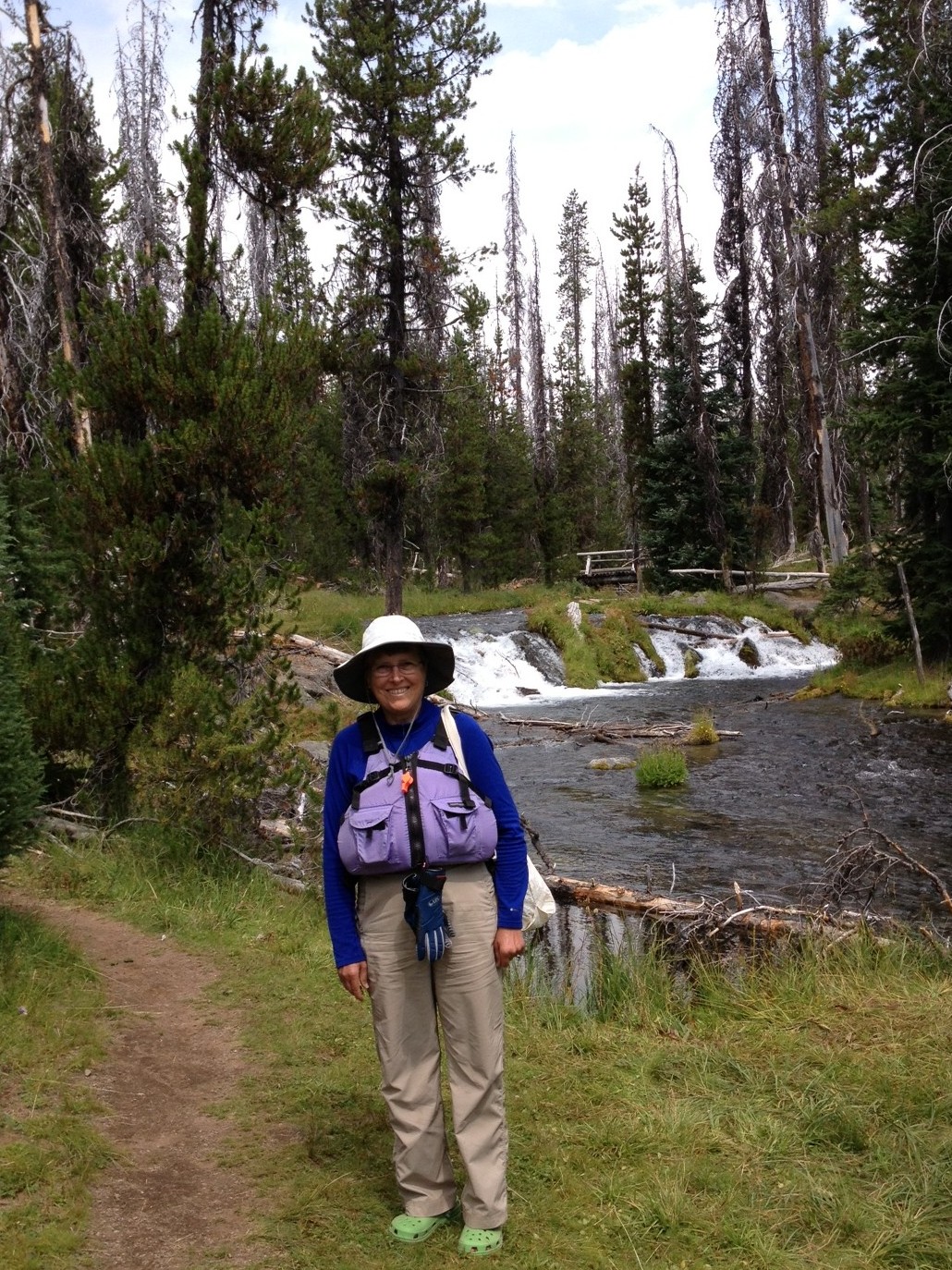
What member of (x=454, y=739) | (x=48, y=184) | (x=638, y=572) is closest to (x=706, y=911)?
(x=454, y=739)

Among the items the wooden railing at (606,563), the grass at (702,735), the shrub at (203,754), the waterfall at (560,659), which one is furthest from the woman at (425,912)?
the wooden railing at (606,563)

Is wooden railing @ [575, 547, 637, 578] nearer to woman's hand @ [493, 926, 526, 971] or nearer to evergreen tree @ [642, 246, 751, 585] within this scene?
evergreen tree @ [642, 246, 751, 585]

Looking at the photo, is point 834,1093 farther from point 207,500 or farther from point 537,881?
point 207,500

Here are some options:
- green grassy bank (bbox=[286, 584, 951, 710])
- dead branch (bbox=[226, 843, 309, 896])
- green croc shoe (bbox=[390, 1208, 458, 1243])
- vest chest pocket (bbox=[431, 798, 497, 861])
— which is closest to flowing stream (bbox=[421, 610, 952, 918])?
green grassy bank (bbox=[286, 584, 951, 710])

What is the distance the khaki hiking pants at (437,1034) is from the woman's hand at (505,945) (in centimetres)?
3

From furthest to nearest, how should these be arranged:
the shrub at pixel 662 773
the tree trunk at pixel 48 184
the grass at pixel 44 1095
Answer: the shrub at pixel 662 773, the tree trunk at pixel 48 184, the grass at pixel 44 1095

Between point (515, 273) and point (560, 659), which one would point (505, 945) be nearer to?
point (560, 659)

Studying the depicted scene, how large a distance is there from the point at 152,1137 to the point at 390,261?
19.3 meters

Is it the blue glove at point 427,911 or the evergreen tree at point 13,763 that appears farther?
the evergreen tree at point 13,763

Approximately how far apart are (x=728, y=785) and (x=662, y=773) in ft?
2.76

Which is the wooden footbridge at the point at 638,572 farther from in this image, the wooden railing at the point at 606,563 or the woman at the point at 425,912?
the woman at the point at 425,912

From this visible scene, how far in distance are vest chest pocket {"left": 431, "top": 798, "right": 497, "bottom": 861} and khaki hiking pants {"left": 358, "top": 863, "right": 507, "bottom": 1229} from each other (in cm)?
12

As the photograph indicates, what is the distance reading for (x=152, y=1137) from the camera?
397 cm

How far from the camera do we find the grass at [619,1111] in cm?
335
